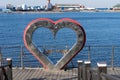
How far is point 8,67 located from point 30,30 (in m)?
6.60

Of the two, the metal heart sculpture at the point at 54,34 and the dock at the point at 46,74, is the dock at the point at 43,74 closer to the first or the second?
the dock at the point at 46,74

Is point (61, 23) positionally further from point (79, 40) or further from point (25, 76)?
point (25, 76)

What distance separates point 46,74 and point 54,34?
2.13 meters

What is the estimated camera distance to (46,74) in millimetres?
14781

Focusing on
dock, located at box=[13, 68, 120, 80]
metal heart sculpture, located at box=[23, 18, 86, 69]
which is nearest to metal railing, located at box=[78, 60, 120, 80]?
dock, located at box=[13, 68, 120, 80]

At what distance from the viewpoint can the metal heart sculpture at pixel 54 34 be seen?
1581cm

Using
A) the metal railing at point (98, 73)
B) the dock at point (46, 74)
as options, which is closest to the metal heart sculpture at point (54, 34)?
the dock at point (46, 74)

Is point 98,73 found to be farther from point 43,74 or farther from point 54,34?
point 54,34

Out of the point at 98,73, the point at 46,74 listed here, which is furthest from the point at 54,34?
the point at 98,73

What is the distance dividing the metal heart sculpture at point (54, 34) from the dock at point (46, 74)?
0.40 metres

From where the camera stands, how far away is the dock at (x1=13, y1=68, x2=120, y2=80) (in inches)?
547

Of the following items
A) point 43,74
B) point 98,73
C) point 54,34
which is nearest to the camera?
point 98,73

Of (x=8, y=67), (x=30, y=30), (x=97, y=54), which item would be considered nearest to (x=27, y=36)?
(x=30, y=30)

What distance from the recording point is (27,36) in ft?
53.2
